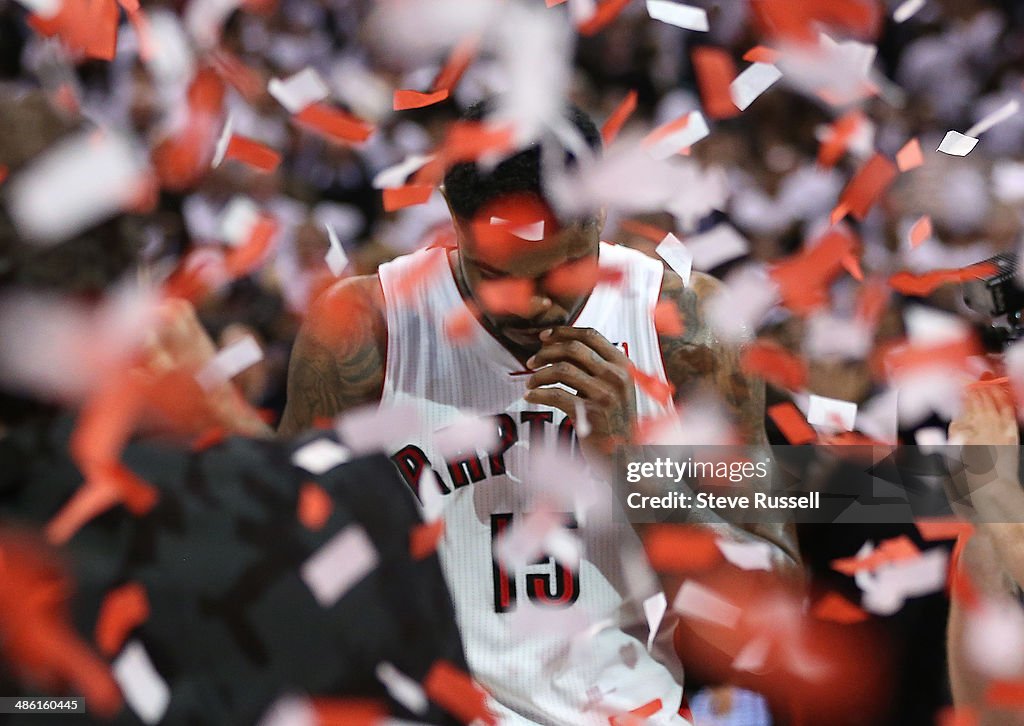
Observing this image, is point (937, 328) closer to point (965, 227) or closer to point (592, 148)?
point (965, 227)

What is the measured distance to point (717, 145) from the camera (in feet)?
8.55

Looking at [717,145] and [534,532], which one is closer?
[534,532]

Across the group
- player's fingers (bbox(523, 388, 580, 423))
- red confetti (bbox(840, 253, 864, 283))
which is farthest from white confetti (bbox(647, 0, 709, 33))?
player's fingers (bbox(523, 388, 580, 423))

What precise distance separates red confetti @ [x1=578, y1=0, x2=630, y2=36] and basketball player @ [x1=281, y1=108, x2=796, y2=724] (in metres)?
1.33

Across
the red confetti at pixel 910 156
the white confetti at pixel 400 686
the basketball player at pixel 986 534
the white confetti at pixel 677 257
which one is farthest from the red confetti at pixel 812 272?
the white confetti at pixel 400 686

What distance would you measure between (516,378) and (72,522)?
0.77 m

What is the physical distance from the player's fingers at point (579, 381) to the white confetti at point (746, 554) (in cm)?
26

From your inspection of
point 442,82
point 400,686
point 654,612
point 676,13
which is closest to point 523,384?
point 654,612

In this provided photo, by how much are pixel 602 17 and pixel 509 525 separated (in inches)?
70.3

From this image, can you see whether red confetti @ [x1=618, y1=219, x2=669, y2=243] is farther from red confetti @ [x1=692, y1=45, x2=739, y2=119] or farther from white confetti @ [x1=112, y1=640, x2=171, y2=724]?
white confetti @ [x1=112, y1=640, x2=171, y2=724]

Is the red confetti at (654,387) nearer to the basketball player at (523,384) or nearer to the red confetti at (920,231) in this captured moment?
the basketball player at (523,384)

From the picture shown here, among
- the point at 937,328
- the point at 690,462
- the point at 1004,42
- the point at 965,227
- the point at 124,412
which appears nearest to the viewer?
the point at 124,412

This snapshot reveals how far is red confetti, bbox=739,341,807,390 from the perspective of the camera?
152 centimetres

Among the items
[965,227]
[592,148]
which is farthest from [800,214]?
[592,148]
